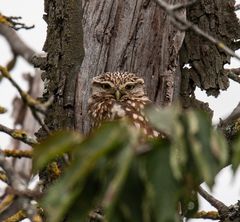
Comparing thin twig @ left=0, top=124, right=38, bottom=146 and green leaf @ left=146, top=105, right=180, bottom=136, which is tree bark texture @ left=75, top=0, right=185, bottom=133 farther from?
green leaf @ left=146, top=105, right=180, bottom=136

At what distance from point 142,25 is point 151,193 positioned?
2.90m

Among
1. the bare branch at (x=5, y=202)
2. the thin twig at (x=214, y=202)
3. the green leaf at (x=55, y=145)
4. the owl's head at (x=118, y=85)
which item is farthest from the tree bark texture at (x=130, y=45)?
the green leaf at (x=55, y=145)

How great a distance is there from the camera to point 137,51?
183 inches

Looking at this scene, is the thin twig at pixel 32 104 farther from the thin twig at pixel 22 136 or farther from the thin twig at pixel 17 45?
the thin twig at pixel 22 136

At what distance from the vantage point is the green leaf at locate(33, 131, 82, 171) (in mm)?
1986

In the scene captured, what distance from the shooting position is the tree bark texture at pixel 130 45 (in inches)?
183

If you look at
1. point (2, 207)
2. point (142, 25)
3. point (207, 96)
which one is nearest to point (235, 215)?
point (207, 96)

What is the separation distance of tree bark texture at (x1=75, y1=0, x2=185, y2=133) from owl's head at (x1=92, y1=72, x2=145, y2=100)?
4 centimetres

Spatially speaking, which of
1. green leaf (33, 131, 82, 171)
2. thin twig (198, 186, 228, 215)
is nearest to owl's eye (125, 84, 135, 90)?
thin twig (198, 186, 228, 215)

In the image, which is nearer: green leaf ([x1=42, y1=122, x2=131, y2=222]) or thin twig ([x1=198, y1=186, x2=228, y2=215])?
green leaf ([x1=42, y1=122, x2=131, y2=222])

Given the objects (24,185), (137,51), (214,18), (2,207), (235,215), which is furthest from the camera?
(214,18)

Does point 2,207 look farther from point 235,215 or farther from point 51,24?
point 51,24

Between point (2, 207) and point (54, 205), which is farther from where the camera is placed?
point (2, 207)

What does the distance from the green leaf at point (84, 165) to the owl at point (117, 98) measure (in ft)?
7.88
